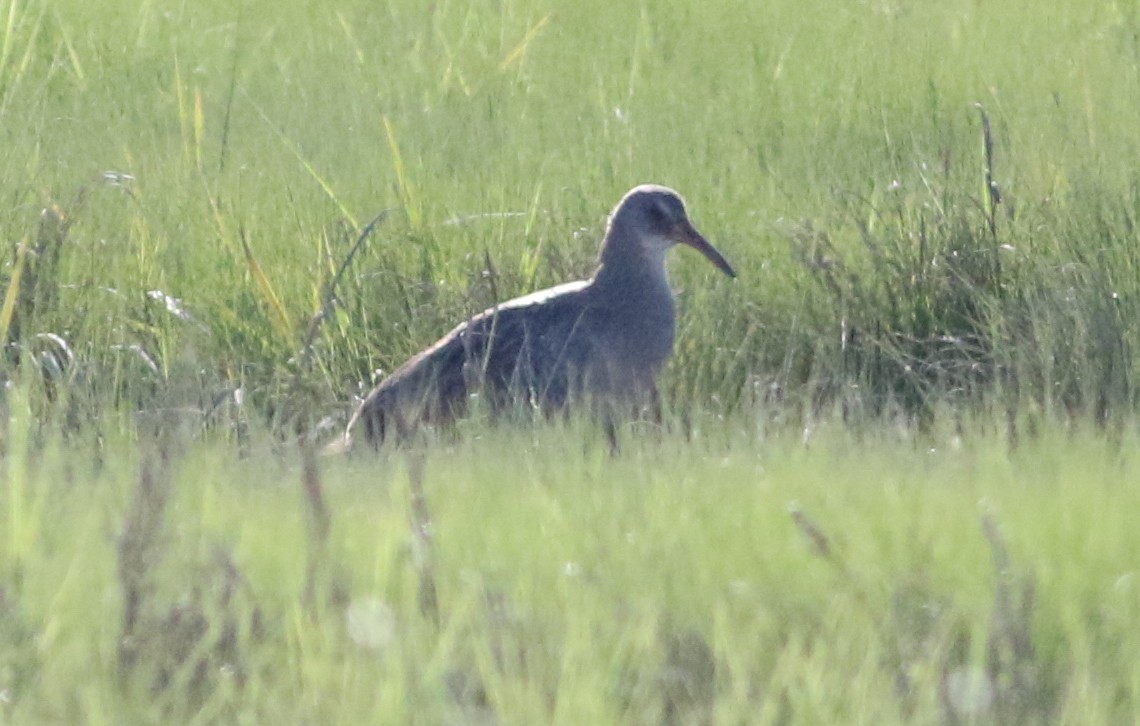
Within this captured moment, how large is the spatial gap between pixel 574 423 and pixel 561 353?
1.07 m

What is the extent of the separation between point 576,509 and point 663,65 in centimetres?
514

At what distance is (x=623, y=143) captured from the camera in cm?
695

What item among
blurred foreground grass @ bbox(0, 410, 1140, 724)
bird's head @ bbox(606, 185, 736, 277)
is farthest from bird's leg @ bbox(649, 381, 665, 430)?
blurred foreground grass @ bbox(0, 410, 1140, 724)

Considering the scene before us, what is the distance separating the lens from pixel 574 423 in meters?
4.07

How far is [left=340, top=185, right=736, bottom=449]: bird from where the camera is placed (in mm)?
5000

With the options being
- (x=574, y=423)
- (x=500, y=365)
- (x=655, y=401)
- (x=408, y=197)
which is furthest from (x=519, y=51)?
(x=574, y=423)

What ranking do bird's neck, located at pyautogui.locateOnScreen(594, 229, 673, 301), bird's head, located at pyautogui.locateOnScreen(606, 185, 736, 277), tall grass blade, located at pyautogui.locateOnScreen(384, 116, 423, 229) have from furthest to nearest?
tall grass blade, located at pyautogui.locateOnScreen(384, 116, 423, 229) < bird's head, located at pyautogui.locateOnScreen(606, 185, 736, 277) < bird's neck, located at pyautogui.locateOnScreen(594, 229, 673, 301)

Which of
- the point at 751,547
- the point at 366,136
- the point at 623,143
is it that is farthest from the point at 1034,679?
the point at 366,136

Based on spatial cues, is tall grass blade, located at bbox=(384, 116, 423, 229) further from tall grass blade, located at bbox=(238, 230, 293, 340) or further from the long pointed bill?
the long pointed bill

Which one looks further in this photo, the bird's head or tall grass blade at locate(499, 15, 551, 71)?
tall grass blade at locate(499, 15, 551, 71)

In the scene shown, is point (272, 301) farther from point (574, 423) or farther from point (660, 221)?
point (574, 423)

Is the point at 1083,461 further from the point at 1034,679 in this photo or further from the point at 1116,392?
the point at 1116,392

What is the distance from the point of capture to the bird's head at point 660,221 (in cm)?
565

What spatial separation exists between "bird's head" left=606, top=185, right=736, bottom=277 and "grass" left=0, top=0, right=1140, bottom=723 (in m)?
0.23
